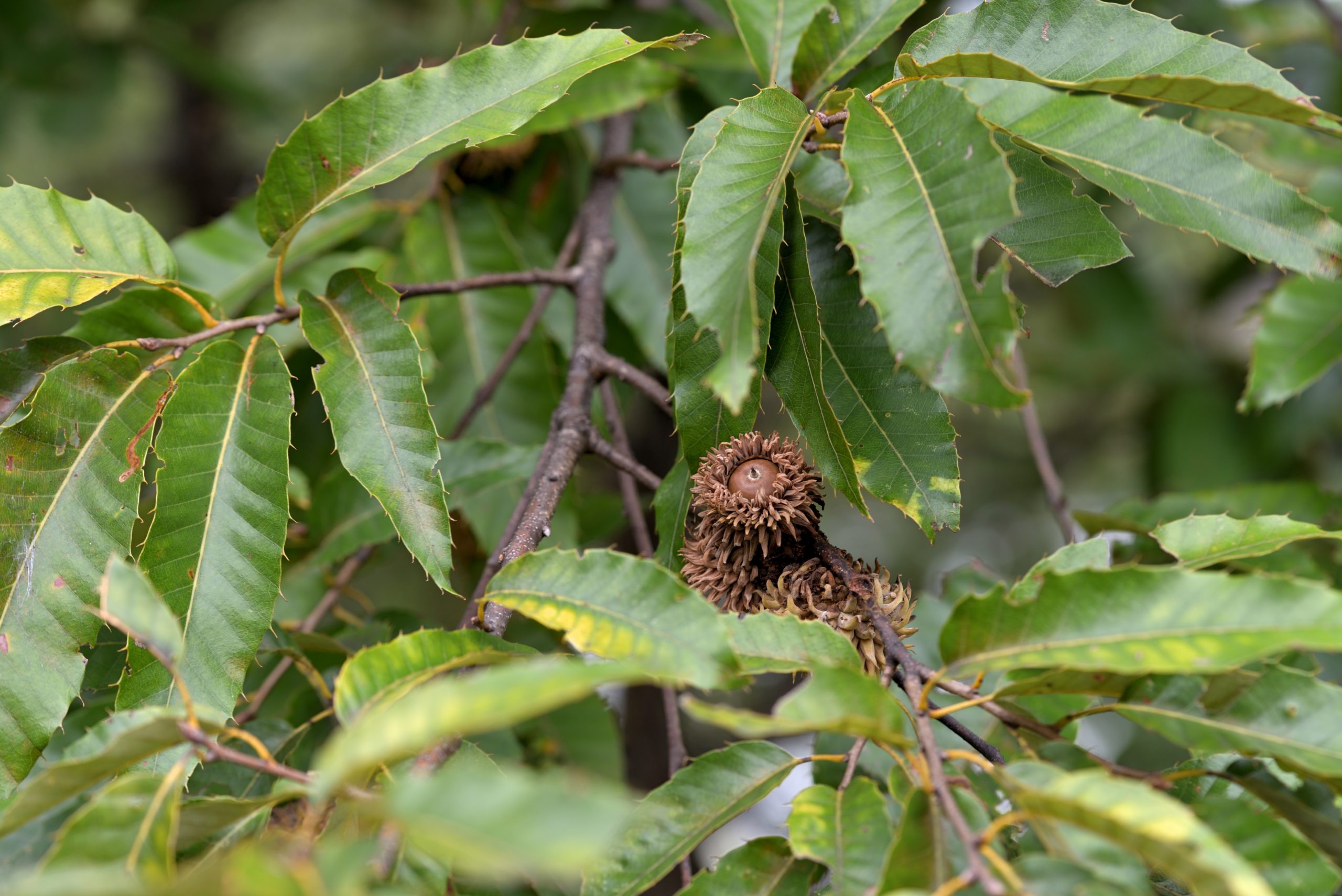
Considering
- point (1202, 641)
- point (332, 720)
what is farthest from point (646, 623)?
point (332, 720)

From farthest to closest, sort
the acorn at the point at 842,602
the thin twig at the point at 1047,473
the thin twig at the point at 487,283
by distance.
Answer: the thin twig at the point at 1047,473 < the thin twig at the point at 487,283 < the acorn at the point at 842,602

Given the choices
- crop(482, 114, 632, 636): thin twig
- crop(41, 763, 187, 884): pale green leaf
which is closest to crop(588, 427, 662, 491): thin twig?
crop(482, 114, 632, 636): thin twig

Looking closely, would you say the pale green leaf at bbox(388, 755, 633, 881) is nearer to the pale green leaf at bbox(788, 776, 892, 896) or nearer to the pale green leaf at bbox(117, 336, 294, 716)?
the pale green leaf at bbox(788, 776, 892, 896)

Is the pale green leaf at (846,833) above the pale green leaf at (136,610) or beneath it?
beneath

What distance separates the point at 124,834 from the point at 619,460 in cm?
73

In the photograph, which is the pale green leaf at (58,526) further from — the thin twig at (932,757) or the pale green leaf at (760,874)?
the thin twig at (932,757)

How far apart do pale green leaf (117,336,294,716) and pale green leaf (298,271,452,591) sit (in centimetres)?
7

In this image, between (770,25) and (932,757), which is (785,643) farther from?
(770,25)

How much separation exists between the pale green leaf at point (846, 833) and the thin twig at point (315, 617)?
91 cm

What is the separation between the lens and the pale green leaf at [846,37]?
46.5 inches

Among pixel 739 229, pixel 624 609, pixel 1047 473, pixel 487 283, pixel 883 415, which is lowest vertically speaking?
pixel 1047 473

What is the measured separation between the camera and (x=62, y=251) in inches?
47.8

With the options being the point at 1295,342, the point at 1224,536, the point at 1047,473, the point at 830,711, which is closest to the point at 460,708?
the point at 830,711

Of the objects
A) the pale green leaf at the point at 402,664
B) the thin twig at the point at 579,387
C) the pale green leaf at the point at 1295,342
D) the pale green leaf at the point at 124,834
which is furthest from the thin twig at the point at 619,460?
the pale green leaf at the point at 1295,342
